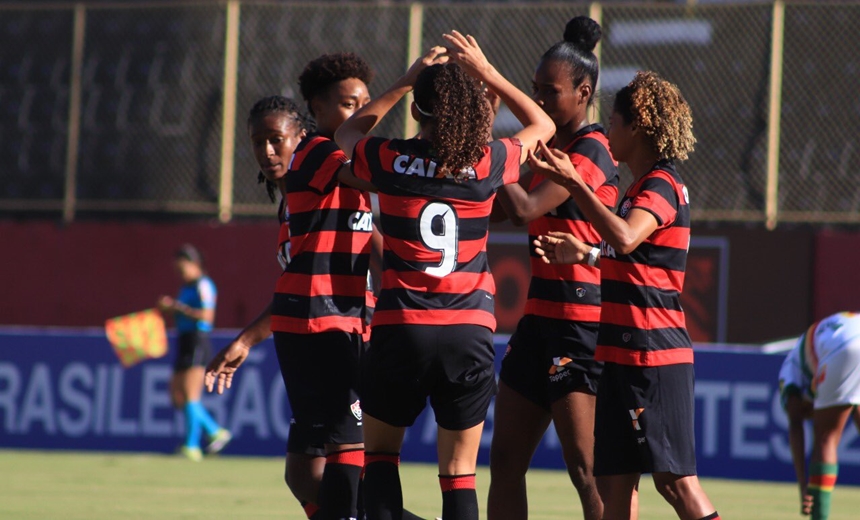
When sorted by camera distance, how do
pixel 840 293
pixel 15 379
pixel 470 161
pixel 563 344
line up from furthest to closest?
1. pixel 840 293
2. pixel 15 379
3. pixel 563 344
4. pixel 470 161

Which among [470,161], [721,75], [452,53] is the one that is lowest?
[470,161]

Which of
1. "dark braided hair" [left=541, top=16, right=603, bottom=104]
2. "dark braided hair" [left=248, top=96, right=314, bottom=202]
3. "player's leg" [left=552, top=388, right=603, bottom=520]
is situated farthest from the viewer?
"dark braided hair" [left=248, top=96, right=314, bottom=202]

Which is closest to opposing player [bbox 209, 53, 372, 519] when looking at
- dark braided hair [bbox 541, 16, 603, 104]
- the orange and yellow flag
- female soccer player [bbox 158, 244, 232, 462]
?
dark braided hair [bbox 541, 16, 603, 104]

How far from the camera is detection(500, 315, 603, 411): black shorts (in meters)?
5.79

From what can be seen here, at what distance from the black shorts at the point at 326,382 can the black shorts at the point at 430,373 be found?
458mm

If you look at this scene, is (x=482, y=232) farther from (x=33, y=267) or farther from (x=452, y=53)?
(x=33, y=267)

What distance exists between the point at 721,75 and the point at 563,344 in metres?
11.3

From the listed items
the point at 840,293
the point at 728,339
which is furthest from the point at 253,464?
the point at 840,293

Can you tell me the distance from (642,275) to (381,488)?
1.37 metres

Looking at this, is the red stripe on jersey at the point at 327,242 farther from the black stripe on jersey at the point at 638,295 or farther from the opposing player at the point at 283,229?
the black stripe on jersey at the point at 638,295

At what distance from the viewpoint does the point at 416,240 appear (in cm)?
517

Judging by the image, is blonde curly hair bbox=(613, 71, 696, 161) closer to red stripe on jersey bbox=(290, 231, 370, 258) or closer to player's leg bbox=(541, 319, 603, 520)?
player's leg bbox=(541, 319, 603, 520)

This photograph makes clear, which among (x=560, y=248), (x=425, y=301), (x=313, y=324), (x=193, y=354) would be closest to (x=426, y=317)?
(x=425, y=301)

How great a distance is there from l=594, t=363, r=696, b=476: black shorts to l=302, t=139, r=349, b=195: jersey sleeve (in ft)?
4.72
